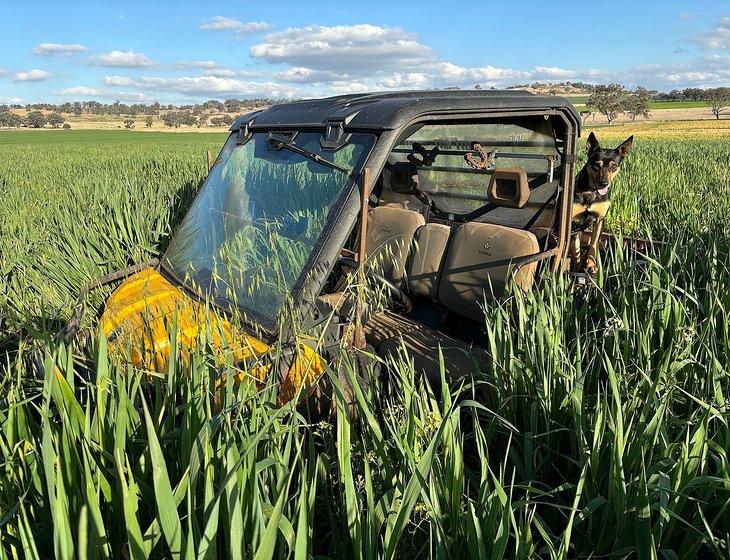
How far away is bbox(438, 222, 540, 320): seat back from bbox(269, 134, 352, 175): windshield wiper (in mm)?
1187

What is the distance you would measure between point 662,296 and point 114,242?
12.6ft

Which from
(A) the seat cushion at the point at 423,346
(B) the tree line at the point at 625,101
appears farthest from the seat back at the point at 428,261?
(B) the tree line at the point at 625,101

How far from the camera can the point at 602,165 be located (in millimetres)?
4434

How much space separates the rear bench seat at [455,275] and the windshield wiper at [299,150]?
0.87m

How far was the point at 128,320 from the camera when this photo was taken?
2.06 m

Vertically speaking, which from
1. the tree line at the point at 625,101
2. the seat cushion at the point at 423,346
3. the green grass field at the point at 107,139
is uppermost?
the tree line at the point at 625,101

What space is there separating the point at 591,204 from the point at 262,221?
2.63 metres

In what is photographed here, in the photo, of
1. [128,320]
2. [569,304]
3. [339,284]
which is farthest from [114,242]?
[569,304]

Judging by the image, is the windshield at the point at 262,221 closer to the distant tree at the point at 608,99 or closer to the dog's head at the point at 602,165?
the dog's head at the point at 602,165

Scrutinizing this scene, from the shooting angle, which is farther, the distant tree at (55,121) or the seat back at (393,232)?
the distant tree at (55,121)

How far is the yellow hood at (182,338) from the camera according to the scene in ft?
5.68

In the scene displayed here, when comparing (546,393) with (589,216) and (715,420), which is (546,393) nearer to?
(715,420)

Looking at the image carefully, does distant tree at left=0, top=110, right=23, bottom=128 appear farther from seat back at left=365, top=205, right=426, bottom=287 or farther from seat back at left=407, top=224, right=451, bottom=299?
seat back at left=407, top=224, right=451, bottom=299

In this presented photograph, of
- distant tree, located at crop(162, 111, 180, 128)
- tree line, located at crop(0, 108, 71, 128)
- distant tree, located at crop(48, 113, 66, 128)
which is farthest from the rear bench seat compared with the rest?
distant tree, located at crop(48, 113, 66, 128)
